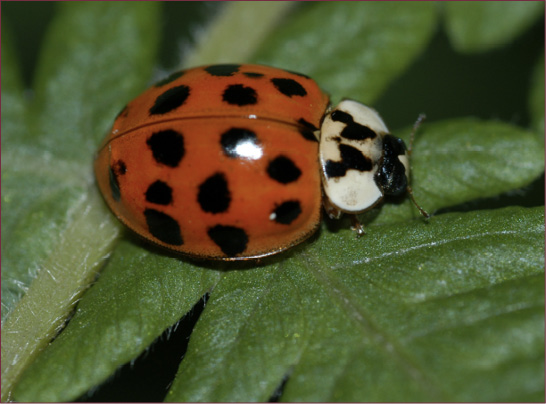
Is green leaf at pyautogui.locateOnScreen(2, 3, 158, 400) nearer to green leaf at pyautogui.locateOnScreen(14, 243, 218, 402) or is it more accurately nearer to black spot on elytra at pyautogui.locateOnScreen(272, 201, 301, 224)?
green leaf at pyautogui.locateOnScreen(14, 243, 218, 402)

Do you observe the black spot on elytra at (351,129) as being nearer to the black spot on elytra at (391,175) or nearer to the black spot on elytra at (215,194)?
the black spot on elytra at (391,175)

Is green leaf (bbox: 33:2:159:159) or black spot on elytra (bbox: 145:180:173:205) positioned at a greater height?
green leaf (bbox: 33:2:159:159)

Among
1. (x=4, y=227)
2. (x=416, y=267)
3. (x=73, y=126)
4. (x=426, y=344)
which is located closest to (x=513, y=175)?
(x=416, y=267)

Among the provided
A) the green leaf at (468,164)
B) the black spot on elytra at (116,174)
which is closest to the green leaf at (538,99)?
the green leaf at (468,164)

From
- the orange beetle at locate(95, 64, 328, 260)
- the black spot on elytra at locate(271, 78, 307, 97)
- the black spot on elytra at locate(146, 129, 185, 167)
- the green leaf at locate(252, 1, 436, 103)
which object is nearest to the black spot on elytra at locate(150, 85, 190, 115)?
the orange beetle at locate(95, 64, 328, 260)

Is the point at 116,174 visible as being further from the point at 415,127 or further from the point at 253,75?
the point at 415,127

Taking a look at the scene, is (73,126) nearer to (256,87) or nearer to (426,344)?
(256,87)
